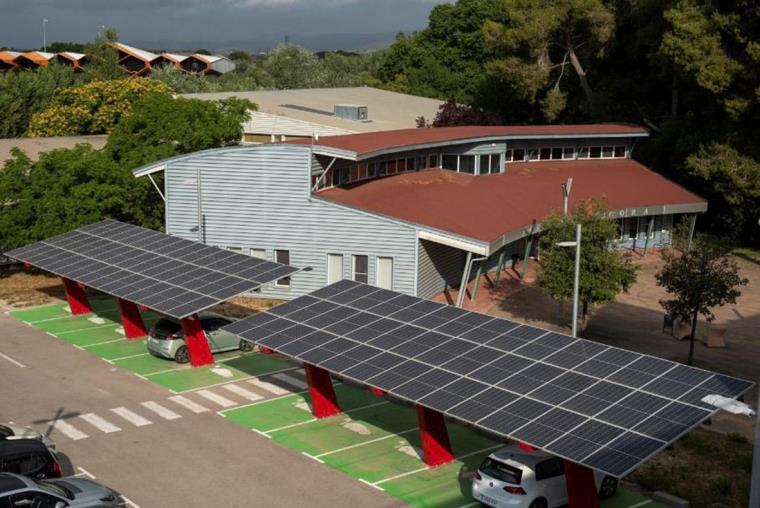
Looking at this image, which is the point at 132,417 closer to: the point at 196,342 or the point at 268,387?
the point at 268,387

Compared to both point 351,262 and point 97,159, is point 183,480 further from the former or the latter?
point 97,159

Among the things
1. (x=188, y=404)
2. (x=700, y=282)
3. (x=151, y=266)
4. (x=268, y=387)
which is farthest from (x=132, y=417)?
(x=700, y=282)

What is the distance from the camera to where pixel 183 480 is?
84.5ft

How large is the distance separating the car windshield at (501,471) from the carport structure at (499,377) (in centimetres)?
83

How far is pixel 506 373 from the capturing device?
23.9 metres

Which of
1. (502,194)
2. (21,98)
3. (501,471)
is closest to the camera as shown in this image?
(501,471)

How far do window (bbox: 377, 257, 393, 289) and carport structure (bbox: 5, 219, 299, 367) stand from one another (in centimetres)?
816

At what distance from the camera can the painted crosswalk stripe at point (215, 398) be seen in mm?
31672

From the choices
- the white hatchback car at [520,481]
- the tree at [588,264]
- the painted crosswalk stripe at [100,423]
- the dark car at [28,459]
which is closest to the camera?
the white hatchback car at [520,481]

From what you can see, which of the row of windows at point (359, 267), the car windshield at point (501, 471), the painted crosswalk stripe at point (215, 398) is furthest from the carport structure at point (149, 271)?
the car windshield at point (501, 471)

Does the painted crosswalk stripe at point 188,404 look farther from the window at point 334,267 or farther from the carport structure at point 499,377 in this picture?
the window at point 334,267

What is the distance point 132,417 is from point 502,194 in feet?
80.4

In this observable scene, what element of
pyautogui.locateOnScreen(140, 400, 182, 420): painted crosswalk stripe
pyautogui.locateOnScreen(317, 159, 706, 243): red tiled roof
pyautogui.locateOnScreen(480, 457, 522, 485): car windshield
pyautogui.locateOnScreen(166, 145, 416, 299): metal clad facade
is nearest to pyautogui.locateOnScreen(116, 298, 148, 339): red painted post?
pyautogui.locateOnScreen(140, 400, 182, 420): painted crosswalk stripe

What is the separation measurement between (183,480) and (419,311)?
799cm
